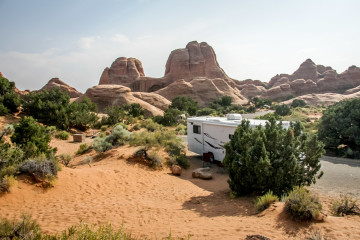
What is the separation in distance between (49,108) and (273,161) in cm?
2420

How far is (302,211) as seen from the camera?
227 inches

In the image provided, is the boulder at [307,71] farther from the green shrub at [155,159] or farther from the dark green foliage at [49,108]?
the green shrub at [155,159]

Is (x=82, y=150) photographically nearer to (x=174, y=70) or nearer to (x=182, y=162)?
(x=182, y=162)

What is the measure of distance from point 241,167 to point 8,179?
7978mm

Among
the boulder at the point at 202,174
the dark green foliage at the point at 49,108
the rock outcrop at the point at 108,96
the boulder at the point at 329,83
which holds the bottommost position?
the boulder at the point at 202,174

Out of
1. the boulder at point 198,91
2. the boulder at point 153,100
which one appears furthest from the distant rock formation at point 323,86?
the boulder at point 153,100

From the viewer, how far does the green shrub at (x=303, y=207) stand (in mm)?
5695

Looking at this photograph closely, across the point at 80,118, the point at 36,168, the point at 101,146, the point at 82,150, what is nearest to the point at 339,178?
the point at 36,168

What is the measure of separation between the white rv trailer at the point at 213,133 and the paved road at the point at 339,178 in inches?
152

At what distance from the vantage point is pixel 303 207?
5.73 meters

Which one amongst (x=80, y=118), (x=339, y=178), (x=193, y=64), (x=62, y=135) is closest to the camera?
(x=339, y=178)

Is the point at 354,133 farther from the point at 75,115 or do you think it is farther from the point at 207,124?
the point at 75,115

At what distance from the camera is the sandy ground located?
5410 mm

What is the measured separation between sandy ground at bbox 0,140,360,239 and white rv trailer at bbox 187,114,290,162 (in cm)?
199
